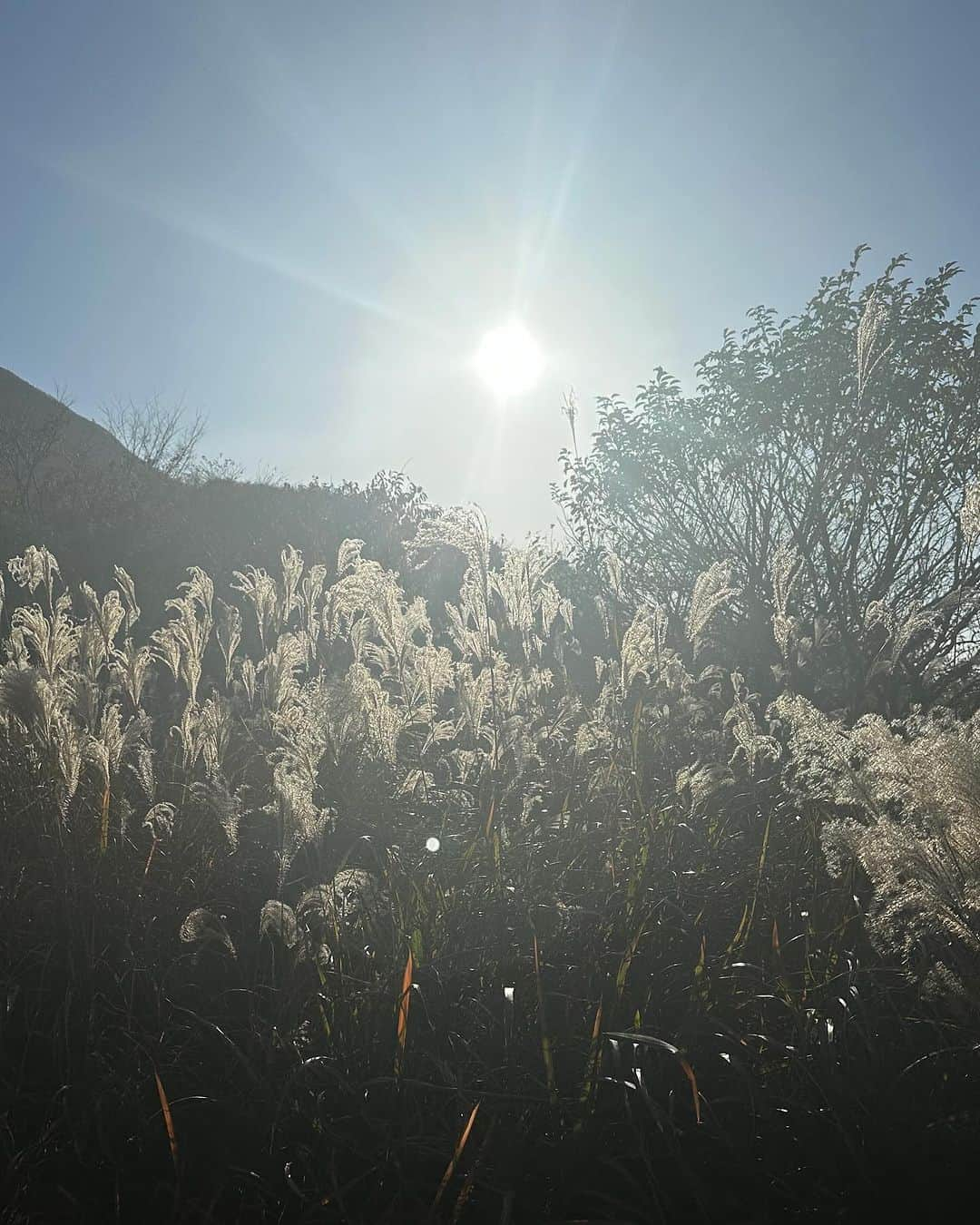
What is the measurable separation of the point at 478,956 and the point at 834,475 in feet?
14.4

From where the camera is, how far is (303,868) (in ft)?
8.56

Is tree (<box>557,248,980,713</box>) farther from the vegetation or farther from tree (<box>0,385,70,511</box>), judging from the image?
tree (<box>0,385,70,511</box>)

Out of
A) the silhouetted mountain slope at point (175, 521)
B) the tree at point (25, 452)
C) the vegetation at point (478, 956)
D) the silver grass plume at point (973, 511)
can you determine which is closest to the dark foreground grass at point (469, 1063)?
the vegetation at point (478, 956)

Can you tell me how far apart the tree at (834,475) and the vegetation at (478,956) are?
6.99 ft

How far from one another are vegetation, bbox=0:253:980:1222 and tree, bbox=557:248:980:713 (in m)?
2.13

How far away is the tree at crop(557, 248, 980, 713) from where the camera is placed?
5020mm

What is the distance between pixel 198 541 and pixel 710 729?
8237mm

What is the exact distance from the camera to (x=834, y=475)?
17.7ft

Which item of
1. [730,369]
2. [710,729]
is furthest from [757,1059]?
[730,369]

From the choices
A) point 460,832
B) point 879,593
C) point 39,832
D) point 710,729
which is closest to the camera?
point 39,832

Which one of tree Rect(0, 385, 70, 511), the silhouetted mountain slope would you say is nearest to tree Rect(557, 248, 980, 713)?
the silhouetted mountain slope

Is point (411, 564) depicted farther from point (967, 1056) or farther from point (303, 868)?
point (967, 1056)

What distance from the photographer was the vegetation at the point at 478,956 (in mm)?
1488

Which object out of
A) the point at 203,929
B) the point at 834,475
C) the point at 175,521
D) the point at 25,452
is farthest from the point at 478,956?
the point at 25,452
